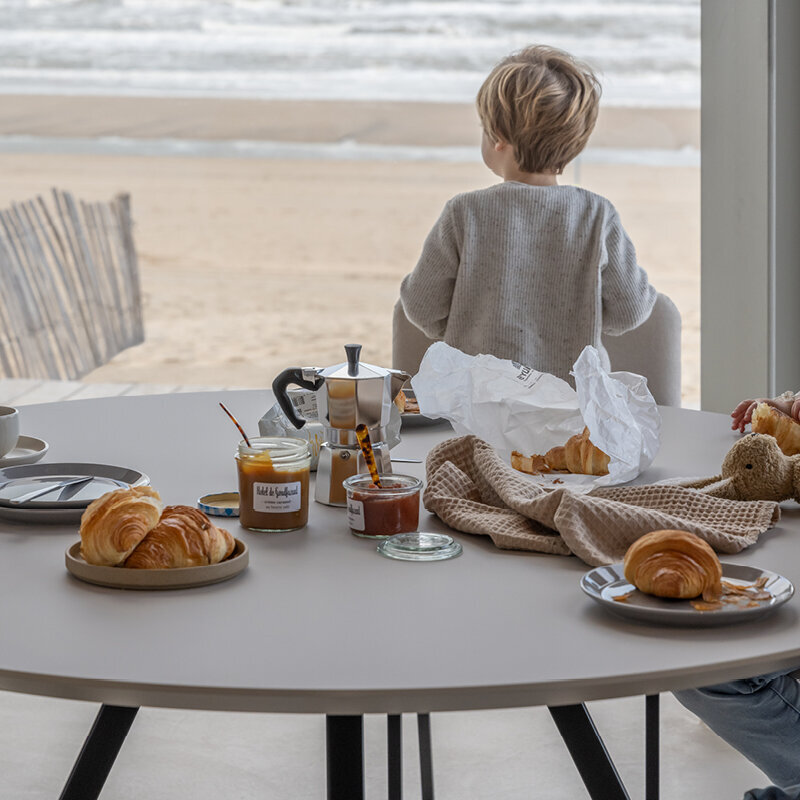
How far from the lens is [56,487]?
1.11 metres

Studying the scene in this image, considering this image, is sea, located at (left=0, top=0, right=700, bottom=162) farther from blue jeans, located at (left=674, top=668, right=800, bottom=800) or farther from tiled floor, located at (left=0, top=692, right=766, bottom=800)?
blue jeans, located at (left=674, top=668, right=800, bottom=800)

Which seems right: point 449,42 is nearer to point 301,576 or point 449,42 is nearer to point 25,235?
point 25,235

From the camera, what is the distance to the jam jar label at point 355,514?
0.99 metres

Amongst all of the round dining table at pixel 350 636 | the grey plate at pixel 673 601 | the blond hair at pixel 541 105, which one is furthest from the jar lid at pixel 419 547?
the blond hair at pixel 541 105

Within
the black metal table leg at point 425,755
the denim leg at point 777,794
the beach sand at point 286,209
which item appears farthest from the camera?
the beach sand at point 286,209

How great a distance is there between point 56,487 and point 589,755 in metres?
0.60

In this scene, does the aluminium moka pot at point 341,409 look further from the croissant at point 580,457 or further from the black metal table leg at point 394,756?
the black metal table leg at point 394,756

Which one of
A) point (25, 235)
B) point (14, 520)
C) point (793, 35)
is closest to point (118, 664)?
point (14, 520)

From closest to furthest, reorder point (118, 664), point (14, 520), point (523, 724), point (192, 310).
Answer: point (118, 664) → point (14, 520) → point (523, 724) → point (192, 310)

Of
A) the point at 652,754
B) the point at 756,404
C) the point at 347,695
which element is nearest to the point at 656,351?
the point at 756,404

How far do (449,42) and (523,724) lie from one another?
35.5 ft

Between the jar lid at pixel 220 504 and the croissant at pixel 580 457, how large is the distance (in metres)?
0.37

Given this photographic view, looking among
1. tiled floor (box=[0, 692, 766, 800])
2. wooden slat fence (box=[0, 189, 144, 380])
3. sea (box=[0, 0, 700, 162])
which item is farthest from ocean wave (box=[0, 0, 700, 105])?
tiled floor (box=[0, 692, 766, 800])

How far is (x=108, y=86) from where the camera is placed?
1277 centimetres
